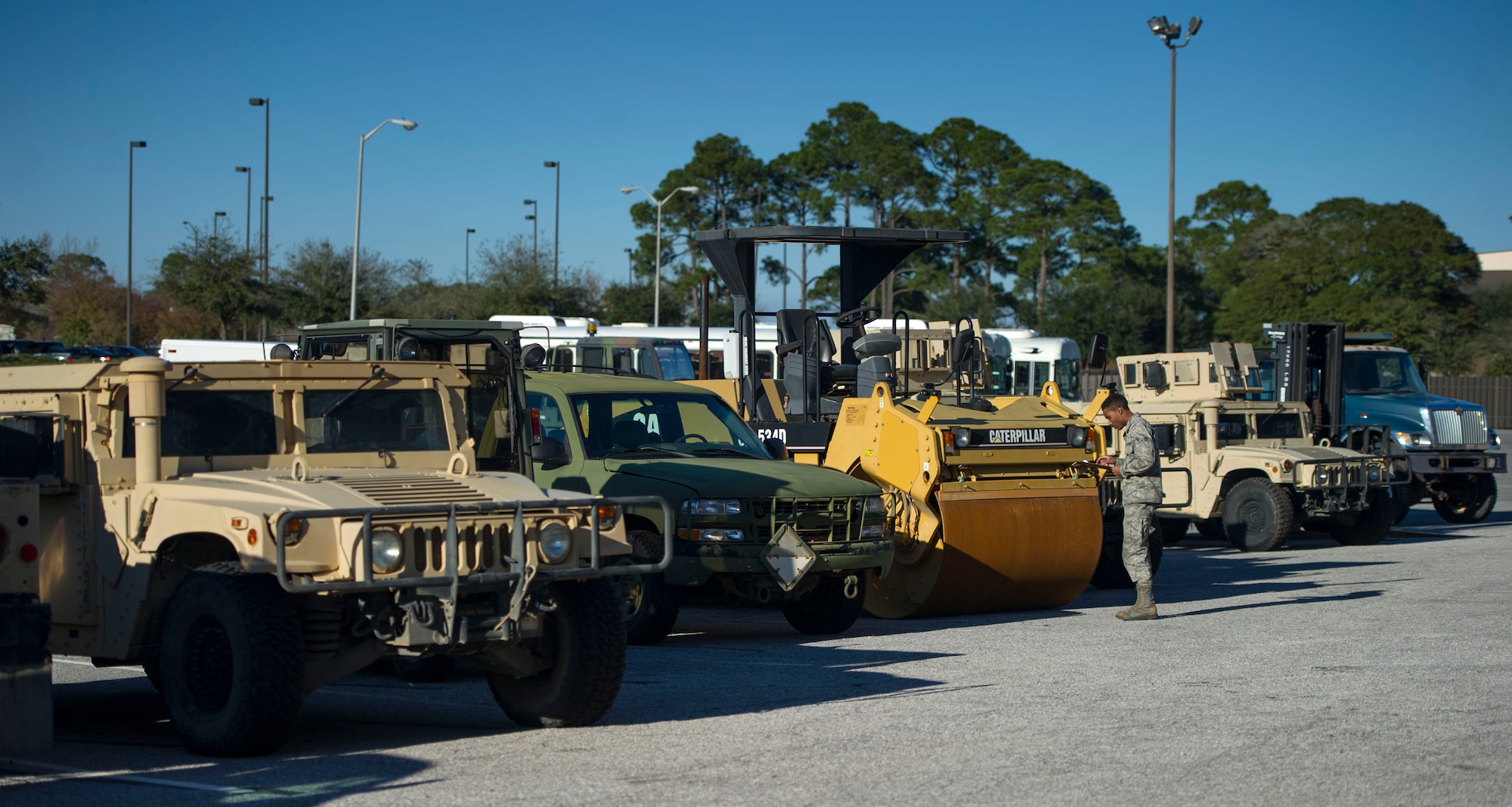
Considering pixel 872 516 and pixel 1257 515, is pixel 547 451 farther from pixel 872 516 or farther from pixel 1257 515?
pixel 1257 515

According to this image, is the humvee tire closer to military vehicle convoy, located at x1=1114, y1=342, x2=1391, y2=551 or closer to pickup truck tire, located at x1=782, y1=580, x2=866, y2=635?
military vehicle convoy, located at x1=1114, y1=342, x2=1391, y2=551

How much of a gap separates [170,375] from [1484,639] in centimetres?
910

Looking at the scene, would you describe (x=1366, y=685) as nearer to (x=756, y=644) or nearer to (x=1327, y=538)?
(x=756, y=644)

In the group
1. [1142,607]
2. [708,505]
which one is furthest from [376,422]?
[1142,607]

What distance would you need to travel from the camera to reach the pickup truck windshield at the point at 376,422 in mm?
7816

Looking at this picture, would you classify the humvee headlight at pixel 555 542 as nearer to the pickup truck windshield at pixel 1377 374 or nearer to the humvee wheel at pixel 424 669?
the humvee wheel at pixel 424 669

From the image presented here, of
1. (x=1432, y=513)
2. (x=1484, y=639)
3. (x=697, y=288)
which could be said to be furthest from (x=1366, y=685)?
(x=697, y=288)

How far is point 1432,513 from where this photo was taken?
25.4 metres

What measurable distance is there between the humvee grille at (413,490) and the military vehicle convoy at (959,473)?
494cm

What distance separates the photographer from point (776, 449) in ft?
41.0

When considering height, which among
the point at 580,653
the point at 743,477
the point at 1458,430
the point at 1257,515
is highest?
the point at 1458,430

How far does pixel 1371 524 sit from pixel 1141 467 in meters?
8.71

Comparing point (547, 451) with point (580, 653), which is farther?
point (547, 451)

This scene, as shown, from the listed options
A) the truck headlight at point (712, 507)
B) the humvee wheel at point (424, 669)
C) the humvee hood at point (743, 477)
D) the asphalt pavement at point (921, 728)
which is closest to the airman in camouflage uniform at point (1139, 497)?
the asphalt pavement at point (921, 728)
